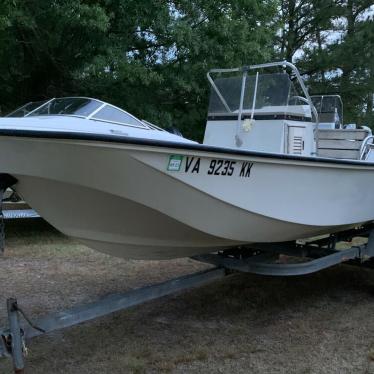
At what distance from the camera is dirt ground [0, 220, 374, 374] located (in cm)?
366

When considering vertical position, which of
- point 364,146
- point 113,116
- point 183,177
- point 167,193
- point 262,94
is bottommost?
point 167,193

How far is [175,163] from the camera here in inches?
127

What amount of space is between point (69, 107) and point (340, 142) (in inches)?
104

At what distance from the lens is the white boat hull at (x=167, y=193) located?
3.04 meters

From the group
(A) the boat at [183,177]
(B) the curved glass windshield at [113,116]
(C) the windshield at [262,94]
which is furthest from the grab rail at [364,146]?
(B) the curved glass windshield at [113,116]

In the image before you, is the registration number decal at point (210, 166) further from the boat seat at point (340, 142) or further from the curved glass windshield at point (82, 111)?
the boat seat at point (340, 142)

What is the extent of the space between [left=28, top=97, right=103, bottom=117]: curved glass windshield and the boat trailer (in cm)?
154

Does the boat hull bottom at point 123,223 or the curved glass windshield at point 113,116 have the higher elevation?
the curved glass windshield at point 113,116

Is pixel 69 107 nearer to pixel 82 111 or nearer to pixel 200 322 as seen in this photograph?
pixel 82 111

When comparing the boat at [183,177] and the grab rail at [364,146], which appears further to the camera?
the grab rail at [364,146]

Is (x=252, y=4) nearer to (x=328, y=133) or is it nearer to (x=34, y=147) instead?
(x=328, y=133)

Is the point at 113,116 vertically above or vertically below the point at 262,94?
below

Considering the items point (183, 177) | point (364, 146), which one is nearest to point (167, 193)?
point (183, 177)

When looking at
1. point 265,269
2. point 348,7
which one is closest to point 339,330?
point 265,269
